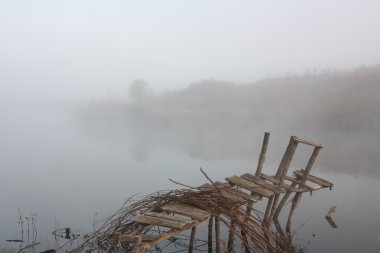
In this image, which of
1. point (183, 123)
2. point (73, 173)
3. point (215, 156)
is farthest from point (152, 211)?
point (183, 123)

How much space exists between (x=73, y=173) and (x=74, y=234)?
1787 centimetres

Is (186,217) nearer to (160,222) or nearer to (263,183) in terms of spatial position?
(160,222)

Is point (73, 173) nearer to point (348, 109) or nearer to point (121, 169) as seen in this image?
point (121, 169)

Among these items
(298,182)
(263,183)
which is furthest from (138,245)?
(298,182)

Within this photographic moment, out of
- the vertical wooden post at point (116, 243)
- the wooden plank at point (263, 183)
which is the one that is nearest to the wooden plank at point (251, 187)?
the wooden plank at point (263, 183)

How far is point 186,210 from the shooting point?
6547 millimetres

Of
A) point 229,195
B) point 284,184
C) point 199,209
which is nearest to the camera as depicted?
point 199,209

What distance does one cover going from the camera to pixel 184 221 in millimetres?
5883

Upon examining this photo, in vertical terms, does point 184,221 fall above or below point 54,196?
above

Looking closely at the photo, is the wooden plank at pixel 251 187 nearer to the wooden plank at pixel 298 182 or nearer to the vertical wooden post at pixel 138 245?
the wooden plank at pixel 298 182

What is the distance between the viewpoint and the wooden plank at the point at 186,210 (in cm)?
630

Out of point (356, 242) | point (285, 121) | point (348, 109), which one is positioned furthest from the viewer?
point (285, 121)

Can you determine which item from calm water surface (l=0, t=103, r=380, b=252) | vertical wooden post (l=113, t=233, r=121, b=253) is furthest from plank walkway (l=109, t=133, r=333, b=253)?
calm water surface (l=0, t=103, r=380, b=252)

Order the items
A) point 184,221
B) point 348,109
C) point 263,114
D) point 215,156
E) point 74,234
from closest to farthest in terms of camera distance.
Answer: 1. point 184,221
2. point 74,234
3. point 215,156
4. point 348,109
5. point 263,114
